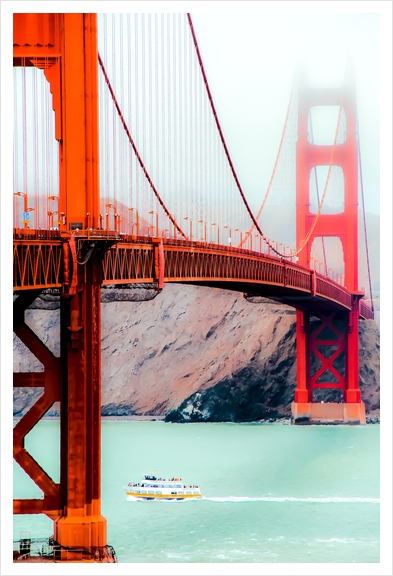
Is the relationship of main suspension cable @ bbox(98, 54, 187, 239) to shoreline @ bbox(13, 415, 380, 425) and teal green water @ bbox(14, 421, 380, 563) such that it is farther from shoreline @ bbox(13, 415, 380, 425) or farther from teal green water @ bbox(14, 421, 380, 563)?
shoreline @ bbox(13, 415, 380, 425)

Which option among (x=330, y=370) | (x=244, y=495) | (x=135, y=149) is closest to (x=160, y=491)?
(x=244, y=495)

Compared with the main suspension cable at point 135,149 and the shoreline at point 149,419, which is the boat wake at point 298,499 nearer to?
the main suspension cable at point 135,149

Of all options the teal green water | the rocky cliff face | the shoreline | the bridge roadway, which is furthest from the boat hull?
the shoreline

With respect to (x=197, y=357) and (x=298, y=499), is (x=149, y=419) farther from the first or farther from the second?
(x=298, y=499)

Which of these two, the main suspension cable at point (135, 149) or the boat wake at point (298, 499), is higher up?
the main suspension cable at point (135, 149)

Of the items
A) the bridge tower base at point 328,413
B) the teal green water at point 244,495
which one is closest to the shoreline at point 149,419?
the bridge tower base at point 328,413

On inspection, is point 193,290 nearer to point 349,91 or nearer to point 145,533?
point 349,91
